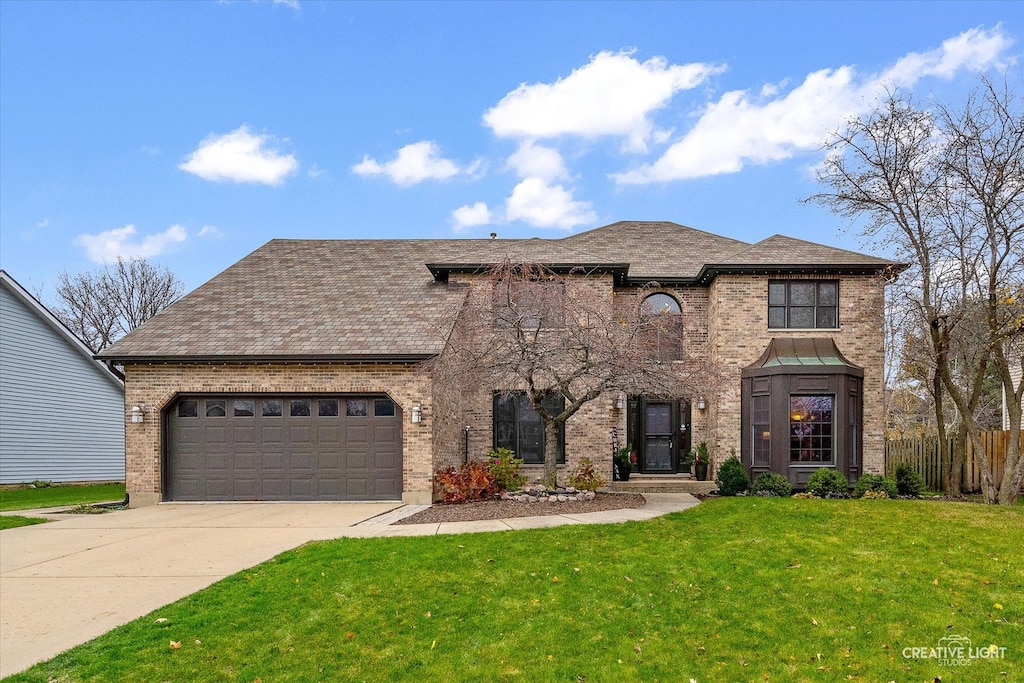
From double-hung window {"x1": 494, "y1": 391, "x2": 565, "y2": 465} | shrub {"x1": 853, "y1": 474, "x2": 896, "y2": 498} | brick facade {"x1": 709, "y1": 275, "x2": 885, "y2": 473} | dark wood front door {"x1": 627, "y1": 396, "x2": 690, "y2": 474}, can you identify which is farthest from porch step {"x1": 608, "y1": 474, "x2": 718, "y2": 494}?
shrub {"x1": 853, "y1": 474, "x2": 896, "y2": 498}

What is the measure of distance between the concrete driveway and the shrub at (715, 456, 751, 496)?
723 cm

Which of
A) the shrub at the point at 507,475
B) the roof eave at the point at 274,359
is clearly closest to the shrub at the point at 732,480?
the shrub at the point at 507,475

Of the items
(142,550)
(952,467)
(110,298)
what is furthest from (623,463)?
(110,298)

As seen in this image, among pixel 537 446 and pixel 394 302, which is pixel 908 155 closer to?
pixel 537 446

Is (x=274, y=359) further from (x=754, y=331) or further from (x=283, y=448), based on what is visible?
(x=754, y=331)

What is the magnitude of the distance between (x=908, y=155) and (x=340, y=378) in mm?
13434

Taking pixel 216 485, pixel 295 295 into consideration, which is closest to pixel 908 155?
pixel 295 295

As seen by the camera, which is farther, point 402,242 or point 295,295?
point 402,242

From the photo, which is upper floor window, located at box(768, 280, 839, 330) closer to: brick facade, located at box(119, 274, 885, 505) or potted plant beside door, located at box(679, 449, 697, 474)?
brick facade, located at box(119, 274, 885, 505)

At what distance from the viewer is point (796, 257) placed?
1566cm

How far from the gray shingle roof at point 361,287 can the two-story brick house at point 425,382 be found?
2.7 inches

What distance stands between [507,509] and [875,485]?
8.47 metres

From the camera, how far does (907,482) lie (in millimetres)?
14242

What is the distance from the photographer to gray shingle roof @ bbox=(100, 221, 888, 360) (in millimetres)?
14289
